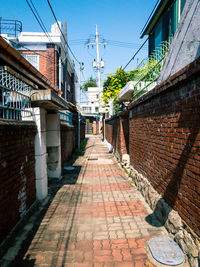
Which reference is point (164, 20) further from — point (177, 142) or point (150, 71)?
point (177, 142)

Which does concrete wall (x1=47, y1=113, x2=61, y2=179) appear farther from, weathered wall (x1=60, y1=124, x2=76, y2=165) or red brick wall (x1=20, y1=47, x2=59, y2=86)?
red brick wall (x1=20, y1=47, x2=59, y2=86)

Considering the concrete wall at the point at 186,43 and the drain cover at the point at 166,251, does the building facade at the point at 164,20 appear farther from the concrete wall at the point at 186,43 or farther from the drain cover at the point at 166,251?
the drain cover at the point at 166,251

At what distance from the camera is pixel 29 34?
40.2 feet

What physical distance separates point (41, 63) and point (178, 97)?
1165cm

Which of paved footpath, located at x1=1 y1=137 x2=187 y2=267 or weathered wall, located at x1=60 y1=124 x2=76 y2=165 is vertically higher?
weathered wall, located at x1=60 y1=124 x2=76 y2=165

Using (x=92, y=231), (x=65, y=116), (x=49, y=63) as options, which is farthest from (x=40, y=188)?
(x=49, y=63)

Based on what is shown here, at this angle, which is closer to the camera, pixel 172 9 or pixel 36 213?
pixel 36 213

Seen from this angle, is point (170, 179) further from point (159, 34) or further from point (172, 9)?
point (159, 34)

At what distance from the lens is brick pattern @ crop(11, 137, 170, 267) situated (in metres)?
2.78

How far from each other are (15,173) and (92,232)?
1.91 metres

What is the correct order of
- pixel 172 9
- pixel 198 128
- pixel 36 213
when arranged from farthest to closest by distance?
pixel 172 9
pixel 36 213
pixel 198 128

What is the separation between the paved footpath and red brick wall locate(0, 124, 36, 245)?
0.54 m

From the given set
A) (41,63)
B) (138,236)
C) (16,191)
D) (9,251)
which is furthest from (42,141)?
(41,63)

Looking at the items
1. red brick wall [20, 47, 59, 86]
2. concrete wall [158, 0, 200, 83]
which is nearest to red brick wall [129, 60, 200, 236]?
concrete wall [158, 0, 200, 83]
